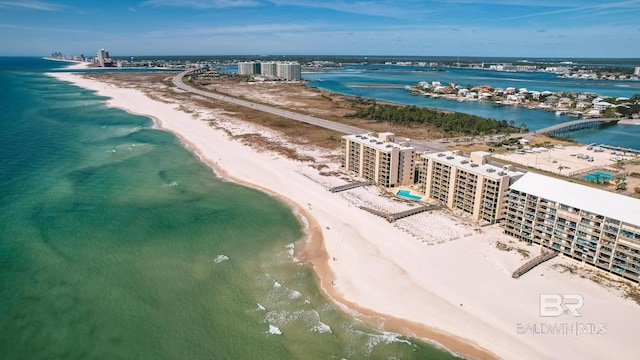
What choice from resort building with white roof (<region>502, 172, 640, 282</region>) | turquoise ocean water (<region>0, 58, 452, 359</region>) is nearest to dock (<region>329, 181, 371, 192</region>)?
turquoise ocean water (<region>0, 58, 452, 359</region>)

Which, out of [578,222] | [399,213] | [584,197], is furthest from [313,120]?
[578,222]

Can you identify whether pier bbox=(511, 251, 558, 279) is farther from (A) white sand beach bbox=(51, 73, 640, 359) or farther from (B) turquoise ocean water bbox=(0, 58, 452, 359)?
(B) turquoise ocean water bbox=(0, 58, 452, 359)

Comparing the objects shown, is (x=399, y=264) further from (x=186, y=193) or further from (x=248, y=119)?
(x=248, y=119)

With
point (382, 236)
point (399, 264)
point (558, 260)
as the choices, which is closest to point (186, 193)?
point (382, 236)

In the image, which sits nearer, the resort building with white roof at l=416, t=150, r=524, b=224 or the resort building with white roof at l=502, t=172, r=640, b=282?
the resort building with white roof at l=502, t=172, r=640, b=282

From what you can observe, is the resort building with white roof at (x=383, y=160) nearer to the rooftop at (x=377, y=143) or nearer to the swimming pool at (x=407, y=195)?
the rooftop at (x=377, y=143)

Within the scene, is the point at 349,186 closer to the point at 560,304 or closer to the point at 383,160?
the point at 383,160
